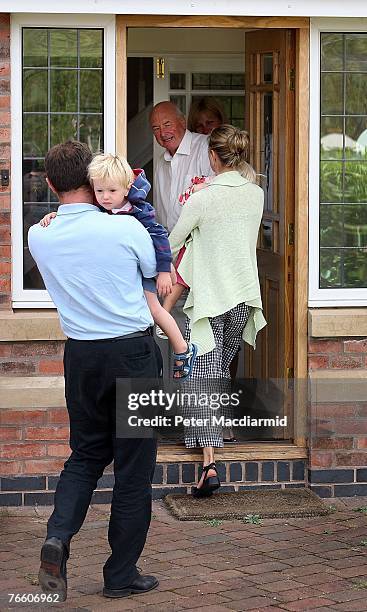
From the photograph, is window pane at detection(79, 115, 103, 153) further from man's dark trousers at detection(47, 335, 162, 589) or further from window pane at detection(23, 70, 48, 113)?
man's dark trousers at detection(47, 335, 162, 589)


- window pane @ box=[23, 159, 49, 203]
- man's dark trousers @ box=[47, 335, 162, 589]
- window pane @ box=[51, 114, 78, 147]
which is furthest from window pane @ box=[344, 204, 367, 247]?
man's dark trousers @ box=[47, 335, 162, 589]

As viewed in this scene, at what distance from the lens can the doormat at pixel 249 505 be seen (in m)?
6.69

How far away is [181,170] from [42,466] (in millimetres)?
2113

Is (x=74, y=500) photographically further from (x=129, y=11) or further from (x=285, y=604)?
(x=129, y=11)

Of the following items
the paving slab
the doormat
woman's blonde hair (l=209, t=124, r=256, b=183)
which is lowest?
the paving slab

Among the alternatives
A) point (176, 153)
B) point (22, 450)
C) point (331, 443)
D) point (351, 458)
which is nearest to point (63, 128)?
point (176, 153)

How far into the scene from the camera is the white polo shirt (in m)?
7.75

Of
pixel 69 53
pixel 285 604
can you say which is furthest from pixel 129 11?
pixel 285 604

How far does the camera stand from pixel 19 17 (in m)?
6.64

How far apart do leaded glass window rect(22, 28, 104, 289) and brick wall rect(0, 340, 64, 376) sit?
0.35 meters

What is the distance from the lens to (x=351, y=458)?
23.3ft

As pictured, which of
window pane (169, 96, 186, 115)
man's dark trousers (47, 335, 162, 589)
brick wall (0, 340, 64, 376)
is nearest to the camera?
man's dark trousers (47, 335, 162, 589)

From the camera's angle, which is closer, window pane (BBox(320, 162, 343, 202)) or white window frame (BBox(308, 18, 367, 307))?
white window frame (BBox(308, 18, 367, 307))

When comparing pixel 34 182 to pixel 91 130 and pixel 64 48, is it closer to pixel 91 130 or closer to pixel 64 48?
pixel 91 130
